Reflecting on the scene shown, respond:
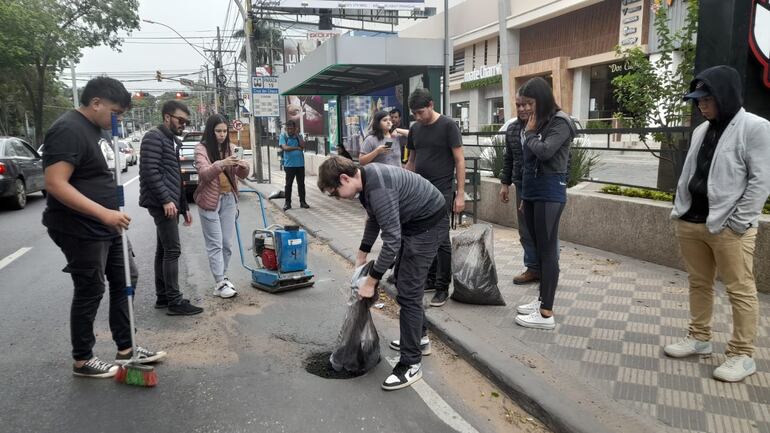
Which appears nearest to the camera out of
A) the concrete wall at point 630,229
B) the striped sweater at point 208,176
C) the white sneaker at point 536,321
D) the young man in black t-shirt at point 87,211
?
the young man in black t-shirt at point 87,211

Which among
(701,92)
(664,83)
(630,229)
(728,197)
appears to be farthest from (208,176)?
(664,83)

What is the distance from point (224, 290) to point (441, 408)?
283cm

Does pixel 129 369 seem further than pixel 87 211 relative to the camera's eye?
Yes

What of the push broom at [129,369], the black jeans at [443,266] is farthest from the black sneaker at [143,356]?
the black jeans at [443,266]

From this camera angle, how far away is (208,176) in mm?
4812

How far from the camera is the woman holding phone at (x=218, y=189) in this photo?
4859mm

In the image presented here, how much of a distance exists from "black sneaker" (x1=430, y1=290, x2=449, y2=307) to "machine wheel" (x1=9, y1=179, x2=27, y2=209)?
10.4 meters

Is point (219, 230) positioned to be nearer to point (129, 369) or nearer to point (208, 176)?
point (208, 176)

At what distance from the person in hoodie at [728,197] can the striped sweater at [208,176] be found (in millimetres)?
3733

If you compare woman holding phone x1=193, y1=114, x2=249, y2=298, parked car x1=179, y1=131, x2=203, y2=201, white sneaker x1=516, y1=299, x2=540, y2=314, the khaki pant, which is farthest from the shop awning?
the khaki pant

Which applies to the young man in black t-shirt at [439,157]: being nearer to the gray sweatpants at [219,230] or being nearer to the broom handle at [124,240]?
the gray sweatpants at [219,230]

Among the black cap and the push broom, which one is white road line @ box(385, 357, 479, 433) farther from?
the black cap

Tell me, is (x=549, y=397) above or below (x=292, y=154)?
below

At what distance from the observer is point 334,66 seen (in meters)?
10.0
